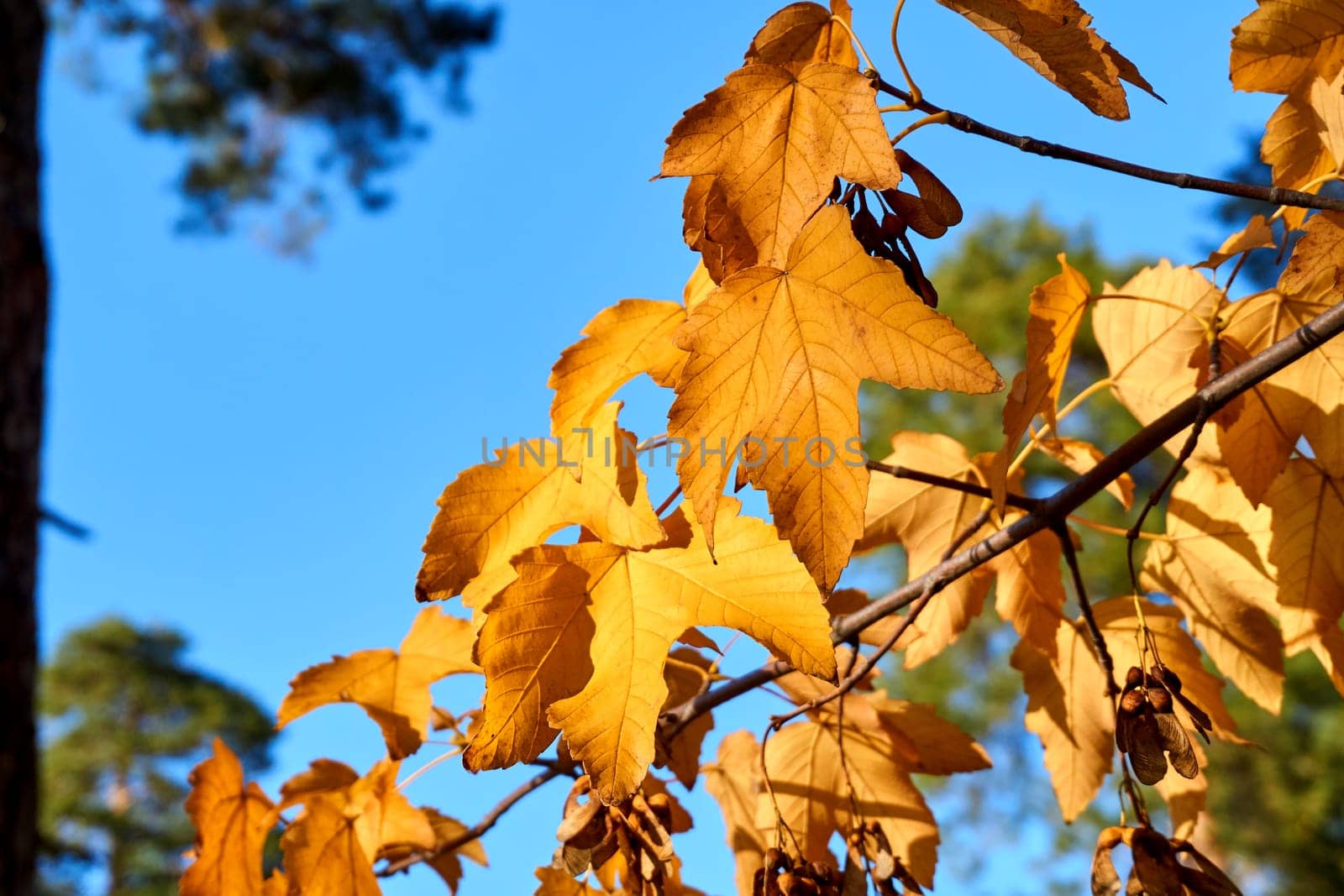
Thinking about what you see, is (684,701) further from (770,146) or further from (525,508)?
(770,146)

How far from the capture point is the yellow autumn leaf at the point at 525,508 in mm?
796

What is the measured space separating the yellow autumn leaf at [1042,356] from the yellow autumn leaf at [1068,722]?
13.4 inches

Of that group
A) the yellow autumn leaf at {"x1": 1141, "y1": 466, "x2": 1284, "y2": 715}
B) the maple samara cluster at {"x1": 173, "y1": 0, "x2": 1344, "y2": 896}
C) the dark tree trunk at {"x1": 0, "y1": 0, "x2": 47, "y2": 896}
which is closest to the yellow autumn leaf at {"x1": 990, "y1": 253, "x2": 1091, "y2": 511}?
the maple samara cluster at {"x1": 173, "y1": 0, "x2": 1344, "y2": 896}

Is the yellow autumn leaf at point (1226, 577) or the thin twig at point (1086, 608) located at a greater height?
the yellow autumn leaf at point (1226, 577)

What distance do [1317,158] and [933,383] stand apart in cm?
55

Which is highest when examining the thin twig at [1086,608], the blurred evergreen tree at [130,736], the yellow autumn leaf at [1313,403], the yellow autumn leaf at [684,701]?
the blurred evergreen tree at [130,736]

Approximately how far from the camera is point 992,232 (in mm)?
14648

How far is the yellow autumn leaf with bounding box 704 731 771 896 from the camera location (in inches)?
43.3

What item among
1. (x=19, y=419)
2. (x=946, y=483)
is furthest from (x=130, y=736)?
(x=946, y=483)

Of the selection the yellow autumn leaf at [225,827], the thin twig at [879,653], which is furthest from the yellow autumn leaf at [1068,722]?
the yellow autumn leaf at [225,827]

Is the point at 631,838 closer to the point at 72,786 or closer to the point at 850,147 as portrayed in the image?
the point at 850,147

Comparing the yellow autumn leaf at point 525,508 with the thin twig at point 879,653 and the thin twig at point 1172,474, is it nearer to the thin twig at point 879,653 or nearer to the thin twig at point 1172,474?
the thin twig at point 879,653

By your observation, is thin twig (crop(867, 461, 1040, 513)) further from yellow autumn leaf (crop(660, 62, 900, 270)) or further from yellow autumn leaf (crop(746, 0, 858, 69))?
yellow autumn leaf (crop(746, 0, 858, 69))

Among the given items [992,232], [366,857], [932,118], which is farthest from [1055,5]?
[992,232]
